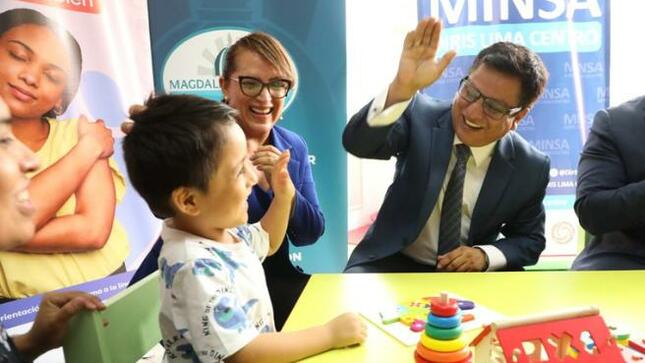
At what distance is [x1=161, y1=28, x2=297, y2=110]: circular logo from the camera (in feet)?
9.16

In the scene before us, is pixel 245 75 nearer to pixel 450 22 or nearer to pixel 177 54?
pixel 177 54

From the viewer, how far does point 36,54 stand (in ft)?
7.72

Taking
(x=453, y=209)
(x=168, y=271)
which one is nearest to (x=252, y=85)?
(x=453, y=209)

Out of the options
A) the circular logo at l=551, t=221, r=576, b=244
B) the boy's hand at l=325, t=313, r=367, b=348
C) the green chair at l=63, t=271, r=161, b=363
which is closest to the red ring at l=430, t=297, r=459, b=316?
the boy's hand at l=325, t=313, r=367, b=348

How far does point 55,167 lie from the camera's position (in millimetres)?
2443

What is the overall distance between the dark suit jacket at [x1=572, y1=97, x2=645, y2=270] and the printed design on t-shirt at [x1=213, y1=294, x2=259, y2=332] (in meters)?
1.48

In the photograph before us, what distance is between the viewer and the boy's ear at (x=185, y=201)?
3.61ft

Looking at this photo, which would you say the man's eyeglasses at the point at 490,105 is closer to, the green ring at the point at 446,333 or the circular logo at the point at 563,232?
the green ring at the point at 446,333

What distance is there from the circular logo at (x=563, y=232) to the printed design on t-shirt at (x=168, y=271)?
9.08 ft

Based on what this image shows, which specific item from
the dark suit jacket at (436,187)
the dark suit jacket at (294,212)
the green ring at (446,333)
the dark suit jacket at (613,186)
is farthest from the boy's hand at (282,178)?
the dark suit jacket at (613,186)

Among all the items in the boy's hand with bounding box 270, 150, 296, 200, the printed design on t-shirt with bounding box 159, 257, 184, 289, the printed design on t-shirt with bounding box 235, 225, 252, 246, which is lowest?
the printed design on t-shirt with bounding box 235, 225, 252, 246

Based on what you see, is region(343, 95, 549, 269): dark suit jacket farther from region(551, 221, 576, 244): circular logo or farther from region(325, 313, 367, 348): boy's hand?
region(551, 221, 576, 244): circular logo

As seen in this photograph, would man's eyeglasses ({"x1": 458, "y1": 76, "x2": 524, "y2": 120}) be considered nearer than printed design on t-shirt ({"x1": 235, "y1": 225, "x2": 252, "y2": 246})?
No

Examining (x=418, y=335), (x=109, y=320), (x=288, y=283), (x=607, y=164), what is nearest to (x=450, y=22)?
(x=607, y=164)
